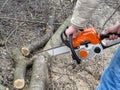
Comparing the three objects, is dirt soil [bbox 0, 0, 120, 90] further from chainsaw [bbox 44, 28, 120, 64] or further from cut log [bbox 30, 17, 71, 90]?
chainsaw [bbox 44, 28, 120, 64]

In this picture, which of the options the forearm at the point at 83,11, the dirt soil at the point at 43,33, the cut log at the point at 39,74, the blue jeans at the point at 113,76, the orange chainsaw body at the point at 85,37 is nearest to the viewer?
the forearm at the point at 83,11

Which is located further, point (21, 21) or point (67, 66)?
point (21, 21)

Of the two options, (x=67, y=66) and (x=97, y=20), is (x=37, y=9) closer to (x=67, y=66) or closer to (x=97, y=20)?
(x=97, y=20)

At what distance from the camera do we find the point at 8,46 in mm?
4297

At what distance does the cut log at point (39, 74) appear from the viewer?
11.6ft

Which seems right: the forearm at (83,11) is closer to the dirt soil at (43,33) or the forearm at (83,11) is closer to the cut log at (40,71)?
the cut log at (40,71)

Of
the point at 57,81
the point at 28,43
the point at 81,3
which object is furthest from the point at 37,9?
→ the point at 81,3

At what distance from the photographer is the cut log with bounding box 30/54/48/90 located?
3.52 meters

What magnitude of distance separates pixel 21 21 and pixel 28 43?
0.51 metres

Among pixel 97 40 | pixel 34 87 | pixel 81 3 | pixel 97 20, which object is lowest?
pixel 97 20

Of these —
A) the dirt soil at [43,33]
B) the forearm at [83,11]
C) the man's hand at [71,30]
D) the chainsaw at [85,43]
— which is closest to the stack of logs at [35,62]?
the dirt soil at [43,33]

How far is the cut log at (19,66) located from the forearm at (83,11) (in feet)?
5.11

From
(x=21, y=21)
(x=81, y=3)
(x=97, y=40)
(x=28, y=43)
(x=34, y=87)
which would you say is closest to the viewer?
(x=81, y=3)

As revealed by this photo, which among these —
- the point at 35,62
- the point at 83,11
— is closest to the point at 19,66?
the point at 35,62
